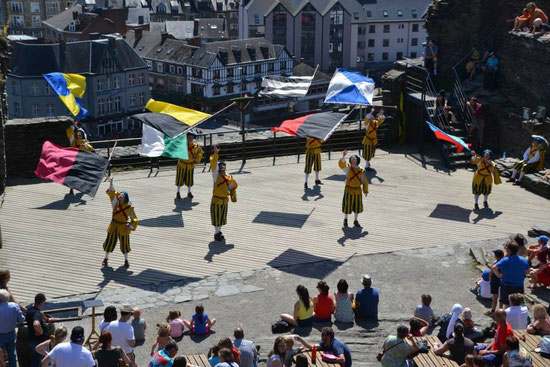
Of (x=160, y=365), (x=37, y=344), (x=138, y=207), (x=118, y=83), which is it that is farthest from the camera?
(x=118, y=83)

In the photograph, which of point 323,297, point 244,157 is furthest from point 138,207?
point 323,297

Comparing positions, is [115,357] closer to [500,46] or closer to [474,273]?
[474,273]

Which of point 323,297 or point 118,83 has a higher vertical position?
point 323,297

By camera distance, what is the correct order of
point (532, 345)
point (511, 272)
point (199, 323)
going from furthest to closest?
1. point (511, 272)
2. point (199, 323)
3. point (532, 345)

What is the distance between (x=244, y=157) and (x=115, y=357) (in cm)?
1387

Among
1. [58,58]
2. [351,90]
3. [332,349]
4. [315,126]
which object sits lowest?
[58,58]

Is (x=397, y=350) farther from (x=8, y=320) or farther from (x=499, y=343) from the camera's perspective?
(x=8, y=320)

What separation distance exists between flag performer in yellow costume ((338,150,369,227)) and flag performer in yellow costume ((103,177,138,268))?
4824 millimetres

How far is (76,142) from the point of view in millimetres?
20641

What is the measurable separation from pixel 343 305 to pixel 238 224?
5704mm

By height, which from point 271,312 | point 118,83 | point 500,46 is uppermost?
point 500,46

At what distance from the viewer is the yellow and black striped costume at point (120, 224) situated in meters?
16.1

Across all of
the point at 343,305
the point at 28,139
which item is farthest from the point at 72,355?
the point at 28,139

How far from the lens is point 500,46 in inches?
1072
